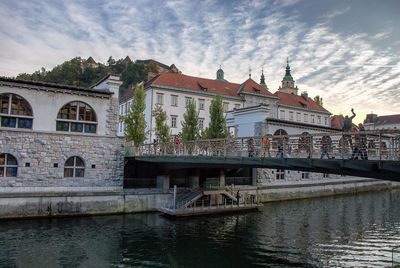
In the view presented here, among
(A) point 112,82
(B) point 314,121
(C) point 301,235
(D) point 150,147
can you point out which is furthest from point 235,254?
(B) point 314,121

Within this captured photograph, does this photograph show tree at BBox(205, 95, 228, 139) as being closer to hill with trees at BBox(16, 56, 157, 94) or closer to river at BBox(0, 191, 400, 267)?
river at BBox(0, 191, 400, 267)

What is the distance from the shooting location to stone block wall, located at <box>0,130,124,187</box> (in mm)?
23312

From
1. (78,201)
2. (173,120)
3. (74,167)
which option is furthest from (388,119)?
(78,201)

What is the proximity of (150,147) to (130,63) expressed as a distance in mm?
57653

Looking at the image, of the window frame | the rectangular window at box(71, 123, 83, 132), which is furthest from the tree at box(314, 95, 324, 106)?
the rectangular window at box(71, 123, 83, 132)

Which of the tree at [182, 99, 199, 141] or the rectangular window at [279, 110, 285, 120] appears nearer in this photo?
the tree at [182, 99, 199, 141]

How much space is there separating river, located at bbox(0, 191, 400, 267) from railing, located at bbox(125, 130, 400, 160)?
15.5ft

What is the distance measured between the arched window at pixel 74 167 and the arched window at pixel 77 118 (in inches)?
87.4

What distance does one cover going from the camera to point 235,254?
1655 cm

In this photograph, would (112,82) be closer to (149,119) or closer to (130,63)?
(149,119)

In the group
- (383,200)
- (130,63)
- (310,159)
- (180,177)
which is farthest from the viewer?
(130,63)

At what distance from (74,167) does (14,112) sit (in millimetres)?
5509

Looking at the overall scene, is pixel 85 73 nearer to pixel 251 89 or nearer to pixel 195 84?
pixel 195 84

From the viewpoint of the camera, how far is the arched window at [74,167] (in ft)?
82.2
